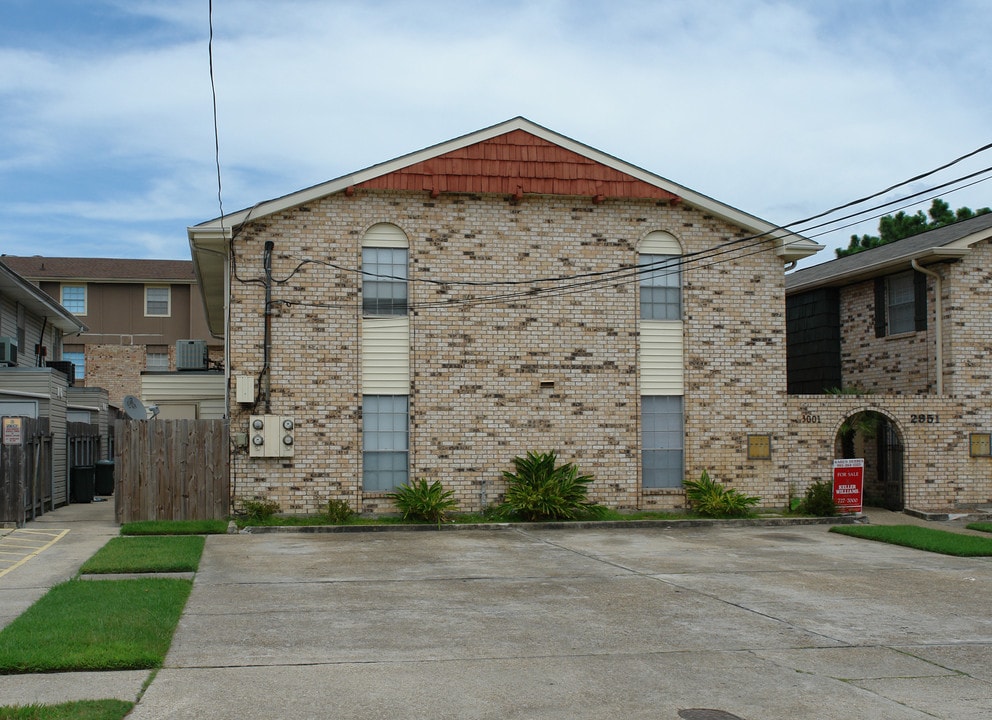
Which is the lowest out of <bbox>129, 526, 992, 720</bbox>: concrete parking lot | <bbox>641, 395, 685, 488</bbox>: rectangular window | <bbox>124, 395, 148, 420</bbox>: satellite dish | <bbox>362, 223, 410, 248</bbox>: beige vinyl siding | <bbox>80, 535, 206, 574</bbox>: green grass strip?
<bbox>129, 526, 992, 720</bbox>: concrete parking lot

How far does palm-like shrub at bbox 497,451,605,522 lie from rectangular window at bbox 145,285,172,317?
33063 mm

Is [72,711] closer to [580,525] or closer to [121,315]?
[580,525]

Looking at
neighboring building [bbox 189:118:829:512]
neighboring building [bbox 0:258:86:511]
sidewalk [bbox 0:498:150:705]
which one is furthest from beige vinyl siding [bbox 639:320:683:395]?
neighboring building [bbox 0:258:86:511]

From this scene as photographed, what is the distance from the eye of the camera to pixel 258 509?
62.6 feet

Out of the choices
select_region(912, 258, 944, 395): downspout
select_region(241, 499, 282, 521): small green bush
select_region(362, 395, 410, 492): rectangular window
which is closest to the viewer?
select_region(241, 499, 282, 521): small green bush

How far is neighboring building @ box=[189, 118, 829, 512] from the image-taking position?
19.7m

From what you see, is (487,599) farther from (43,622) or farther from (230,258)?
(230,258)

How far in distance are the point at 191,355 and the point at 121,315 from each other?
26.0 meters

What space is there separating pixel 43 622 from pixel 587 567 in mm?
7215

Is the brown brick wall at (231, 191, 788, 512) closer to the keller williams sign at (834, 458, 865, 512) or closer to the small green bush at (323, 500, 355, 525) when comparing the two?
the small green bush at (323, 500, 355, 525)

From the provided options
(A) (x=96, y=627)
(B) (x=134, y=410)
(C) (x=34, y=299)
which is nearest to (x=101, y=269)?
(C) (x=34, y=299)

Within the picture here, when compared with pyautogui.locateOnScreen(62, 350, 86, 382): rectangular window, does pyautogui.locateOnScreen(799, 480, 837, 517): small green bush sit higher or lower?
lower

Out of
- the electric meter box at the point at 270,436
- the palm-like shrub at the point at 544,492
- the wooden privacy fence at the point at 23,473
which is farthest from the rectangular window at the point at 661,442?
the wooden privacy fence at the point at 23,473

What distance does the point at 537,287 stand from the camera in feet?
67.9
